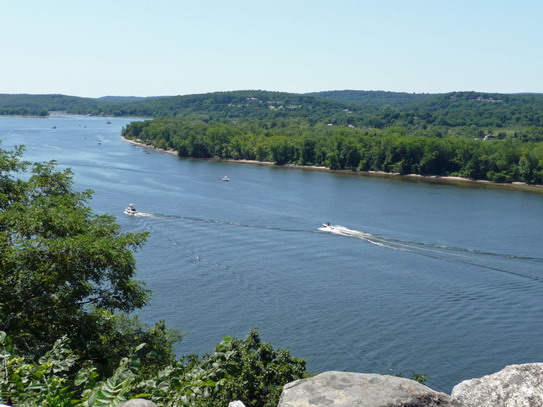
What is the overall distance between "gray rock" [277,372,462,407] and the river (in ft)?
58.8

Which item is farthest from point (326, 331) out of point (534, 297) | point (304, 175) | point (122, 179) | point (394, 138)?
point (394, 138)

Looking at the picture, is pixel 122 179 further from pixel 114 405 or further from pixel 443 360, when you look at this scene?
pixel 114 405

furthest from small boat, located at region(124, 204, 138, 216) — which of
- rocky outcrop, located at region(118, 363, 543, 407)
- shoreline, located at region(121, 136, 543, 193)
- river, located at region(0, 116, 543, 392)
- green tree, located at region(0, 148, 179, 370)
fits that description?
rocky outcrop, located at region(118, 363, 543, 407)

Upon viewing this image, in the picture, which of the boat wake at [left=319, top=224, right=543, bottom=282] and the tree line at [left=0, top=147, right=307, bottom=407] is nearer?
the tree line at [left=0, top=147, right=307, bottom=407]

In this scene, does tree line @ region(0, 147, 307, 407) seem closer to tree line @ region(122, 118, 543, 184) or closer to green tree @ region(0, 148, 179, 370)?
green tree @ region(0, 148, 179, 370)

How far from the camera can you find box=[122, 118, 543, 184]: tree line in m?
80.9

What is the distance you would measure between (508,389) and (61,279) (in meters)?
9.23

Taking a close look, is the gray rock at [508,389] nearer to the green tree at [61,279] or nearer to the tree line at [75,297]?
the tree line at [75,297]

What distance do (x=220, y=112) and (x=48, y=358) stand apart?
628 ft

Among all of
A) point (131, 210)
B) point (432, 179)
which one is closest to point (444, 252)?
point (131, 210)

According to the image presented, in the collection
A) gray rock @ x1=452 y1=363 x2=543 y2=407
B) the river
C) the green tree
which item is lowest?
the river

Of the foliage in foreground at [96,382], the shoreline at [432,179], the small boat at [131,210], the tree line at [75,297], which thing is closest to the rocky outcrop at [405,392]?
the foliage in foreground at [96,382]

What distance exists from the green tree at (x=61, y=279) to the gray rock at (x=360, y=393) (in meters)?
6.05

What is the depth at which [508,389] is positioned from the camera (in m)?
5.19
